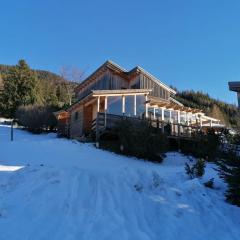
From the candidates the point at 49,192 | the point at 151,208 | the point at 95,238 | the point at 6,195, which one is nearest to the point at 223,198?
the point at 151,208

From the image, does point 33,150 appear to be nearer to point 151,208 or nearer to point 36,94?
point 151,208

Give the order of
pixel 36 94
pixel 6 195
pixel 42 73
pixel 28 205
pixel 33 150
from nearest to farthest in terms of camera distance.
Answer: pixel 28 205 < pixel 6 195 < pixel 33 150 < pixel 36 94 < pixel 42 73

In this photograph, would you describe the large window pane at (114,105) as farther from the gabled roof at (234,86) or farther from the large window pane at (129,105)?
the gabled roof at (234,86)

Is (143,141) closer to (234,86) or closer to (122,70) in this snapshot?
(234,86)

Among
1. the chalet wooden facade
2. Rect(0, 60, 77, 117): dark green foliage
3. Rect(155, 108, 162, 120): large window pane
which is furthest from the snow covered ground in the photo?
Rect(0, 60, 77, 117): dark green foliage

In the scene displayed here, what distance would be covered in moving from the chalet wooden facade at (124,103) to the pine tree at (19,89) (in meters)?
13.7

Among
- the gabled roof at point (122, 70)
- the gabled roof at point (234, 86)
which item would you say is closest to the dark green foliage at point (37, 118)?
the gabled roof at point (122, 70)

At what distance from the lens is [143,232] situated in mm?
8773

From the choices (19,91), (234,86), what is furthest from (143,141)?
(19,91)

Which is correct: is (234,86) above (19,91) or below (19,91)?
below

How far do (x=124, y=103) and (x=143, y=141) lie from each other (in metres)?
8.21

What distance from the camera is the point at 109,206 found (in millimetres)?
10289

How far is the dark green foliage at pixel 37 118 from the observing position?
131ft

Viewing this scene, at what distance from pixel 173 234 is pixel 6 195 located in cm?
493
